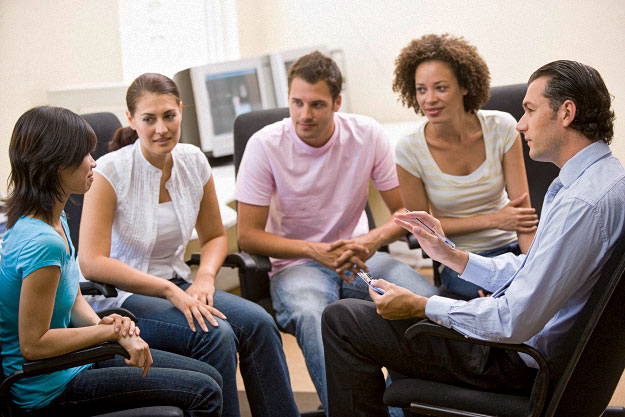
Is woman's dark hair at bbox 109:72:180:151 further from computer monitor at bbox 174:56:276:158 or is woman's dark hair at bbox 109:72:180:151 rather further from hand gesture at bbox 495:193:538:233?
computer monitor at bbox 174:56:276:158

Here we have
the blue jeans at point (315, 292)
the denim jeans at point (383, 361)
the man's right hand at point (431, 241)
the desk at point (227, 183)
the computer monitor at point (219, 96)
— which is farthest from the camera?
the computer monitor at point (219, 96)

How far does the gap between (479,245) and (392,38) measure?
82.8 inches

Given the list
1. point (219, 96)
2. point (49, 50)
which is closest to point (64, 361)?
point (49, 50)

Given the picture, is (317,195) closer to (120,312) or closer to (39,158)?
(120,312)

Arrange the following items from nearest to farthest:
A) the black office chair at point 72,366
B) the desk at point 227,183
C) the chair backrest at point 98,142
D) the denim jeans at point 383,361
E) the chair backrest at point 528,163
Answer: the black office chair at point 72,366
the denim jeans at point 383,361
the chair backrest at point 98,142
the chair backrest at point 528,163
the desk at point 227,183

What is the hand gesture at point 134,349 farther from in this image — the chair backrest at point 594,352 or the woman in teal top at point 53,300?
the chair backrest at point 594,352

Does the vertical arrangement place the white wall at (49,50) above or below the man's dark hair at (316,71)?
above

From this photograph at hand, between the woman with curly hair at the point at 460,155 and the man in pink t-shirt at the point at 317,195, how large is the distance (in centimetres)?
17

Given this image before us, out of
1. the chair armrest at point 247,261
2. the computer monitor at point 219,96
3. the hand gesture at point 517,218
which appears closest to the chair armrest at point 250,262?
the chair armrest at point 247,261

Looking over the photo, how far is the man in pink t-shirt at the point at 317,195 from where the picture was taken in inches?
88.0

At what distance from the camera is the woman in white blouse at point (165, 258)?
1.88 m

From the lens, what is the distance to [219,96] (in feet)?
11.9

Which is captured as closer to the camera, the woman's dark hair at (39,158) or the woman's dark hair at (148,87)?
the woman's dark hair at (39,158)

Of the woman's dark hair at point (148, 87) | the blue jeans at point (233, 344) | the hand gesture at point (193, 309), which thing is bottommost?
the blue jeans at point (233, 344)
